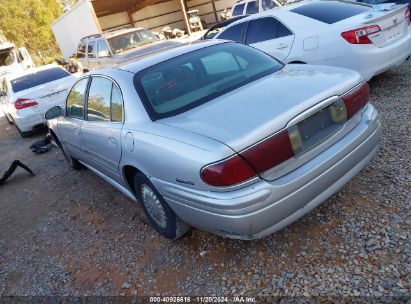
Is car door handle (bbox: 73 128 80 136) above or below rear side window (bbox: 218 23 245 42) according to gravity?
below

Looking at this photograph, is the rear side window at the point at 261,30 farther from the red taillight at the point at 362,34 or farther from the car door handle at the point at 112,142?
the car door handle at the point at 112,142

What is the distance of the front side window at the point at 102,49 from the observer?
1081 centimetres

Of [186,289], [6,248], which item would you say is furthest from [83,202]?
[186,289]

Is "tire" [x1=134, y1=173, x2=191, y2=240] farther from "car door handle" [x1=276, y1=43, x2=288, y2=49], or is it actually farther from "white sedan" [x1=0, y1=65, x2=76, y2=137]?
"white sedan" [x1=0, y1=65, x2=76, y2=137]

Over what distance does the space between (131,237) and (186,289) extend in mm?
1012

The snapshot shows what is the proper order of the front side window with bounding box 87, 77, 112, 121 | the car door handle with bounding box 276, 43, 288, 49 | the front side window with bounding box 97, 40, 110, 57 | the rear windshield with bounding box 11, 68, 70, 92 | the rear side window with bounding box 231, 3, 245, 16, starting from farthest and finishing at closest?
the rear side window with bounding box 231, 3, 245, 16, the front side window with bounding box 97, 40, 110, 57, the rear windshield with bounding box 11, 68, 70, 92, the car door handle with bounding box 276, 43, 288, 49, the front side window with bounding box 87, 77, 112, 121

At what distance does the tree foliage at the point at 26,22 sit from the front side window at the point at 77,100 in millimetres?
36625

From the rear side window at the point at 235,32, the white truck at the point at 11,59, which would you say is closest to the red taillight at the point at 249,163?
the rear side window at the point at 235,32

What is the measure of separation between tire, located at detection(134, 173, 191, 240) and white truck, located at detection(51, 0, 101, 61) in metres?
19.7

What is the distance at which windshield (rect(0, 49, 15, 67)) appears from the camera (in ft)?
55.6

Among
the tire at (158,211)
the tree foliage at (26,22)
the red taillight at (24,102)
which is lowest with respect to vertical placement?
the tire at (158,211)

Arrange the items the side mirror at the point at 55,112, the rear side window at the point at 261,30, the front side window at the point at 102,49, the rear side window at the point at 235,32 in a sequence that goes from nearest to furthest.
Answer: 1. the side mirror at the point at 55,112
2. the rear side window at the point at 261,30
3. the rear side window at the point at 235,32
4. the front side window at the point at 102,49

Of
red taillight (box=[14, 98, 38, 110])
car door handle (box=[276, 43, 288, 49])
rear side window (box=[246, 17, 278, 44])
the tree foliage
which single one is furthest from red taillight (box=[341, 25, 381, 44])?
the tree foliage

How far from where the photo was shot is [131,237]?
3395mm
